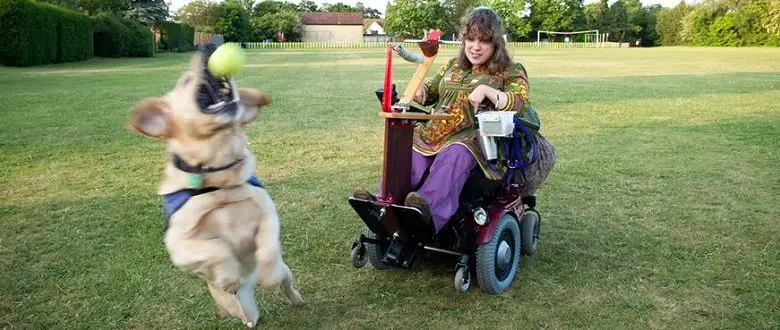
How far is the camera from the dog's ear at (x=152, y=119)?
8.38 feet

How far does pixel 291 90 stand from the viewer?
623 inches

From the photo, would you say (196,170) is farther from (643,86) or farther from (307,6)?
(307,6)

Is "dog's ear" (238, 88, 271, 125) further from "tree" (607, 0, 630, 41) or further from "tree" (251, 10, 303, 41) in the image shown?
"tree" (607, 0, 630, 41)

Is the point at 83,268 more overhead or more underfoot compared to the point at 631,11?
more underfoot

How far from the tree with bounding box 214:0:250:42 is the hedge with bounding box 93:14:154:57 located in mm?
26659

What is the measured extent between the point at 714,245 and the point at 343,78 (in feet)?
54.6

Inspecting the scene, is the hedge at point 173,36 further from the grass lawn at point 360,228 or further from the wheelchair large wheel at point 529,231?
the wheelchair large wheel at point 529,231

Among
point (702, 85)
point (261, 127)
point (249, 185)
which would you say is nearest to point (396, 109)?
point (249, 185)

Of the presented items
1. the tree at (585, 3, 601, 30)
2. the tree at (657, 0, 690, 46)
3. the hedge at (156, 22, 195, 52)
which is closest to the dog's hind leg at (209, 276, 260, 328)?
the hedge at (156, 22, 195, 52)

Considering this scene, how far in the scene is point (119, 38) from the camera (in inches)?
1356

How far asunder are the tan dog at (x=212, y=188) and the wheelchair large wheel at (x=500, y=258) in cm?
130

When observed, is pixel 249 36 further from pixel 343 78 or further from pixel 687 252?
pixel 687 252

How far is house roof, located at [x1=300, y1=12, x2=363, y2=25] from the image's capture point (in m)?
107

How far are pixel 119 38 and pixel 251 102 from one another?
35.2 meters
